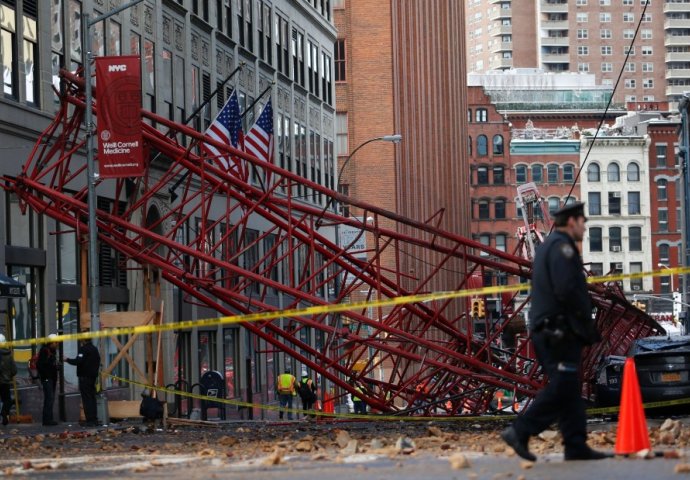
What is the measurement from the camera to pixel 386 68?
86375mm

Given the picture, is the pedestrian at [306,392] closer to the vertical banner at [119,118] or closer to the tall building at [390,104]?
the vertical banner at [119,118]

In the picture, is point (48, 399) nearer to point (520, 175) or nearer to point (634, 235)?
point (520, 175)

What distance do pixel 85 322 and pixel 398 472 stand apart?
1700cm

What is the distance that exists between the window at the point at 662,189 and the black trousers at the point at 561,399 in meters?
140

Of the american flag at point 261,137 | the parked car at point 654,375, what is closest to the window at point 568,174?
the american flag at point 261,137

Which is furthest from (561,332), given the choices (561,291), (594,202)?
(594,202)

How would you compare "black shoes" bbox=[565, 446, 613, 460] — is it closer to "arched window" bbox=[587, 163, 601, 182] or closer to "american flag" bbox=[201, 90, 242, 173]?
"american flag" bbox=[201, 90, 242, 173]

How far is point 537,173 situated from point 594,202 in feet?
22.1

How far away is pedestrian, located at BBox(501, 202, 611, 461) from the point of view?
11938 millimetres

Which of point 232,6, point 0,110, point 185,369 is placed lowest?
point 185,369

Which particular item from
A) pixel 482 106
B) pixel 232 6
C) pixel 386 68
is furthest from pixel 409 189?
pixel 482 106

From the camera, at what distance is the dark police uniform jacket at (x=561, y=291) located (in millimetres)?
11906

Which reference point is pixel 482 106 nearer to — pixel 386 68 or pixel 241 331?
pixel 386 68

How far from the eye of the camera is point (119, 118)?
2830cm
